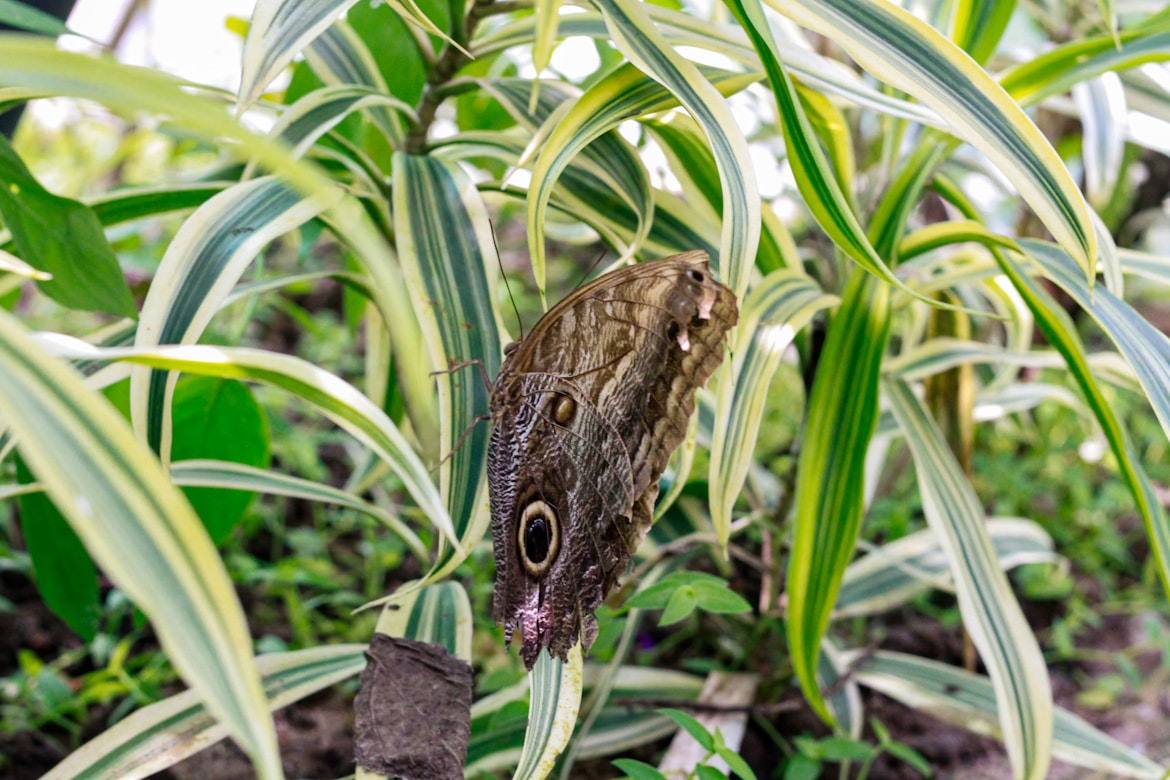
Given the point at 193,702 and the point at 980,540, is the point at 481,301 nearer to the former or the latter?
the point at 193,702

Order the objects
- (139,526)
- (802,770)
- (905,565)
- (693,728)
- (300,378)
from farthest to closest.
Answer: (905,565) < (802,770) < (693,728) < (300,378) < (139,526)

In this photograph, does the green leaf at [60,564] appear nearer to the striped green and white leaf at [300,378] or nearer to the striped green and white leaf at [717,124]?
the striped green and white leaf at [300,378]

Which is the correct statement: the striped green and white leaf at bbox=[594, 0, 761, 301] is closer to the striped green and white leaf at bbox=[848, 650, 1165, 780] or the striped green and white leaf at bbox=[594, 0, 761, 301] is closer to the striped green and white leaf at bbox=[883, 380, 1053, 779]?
the striped green and white leaf at bbox=[883, 380, 1053, 779]

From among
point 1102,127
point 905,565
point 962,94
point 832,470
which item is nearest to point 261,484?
point 832,470

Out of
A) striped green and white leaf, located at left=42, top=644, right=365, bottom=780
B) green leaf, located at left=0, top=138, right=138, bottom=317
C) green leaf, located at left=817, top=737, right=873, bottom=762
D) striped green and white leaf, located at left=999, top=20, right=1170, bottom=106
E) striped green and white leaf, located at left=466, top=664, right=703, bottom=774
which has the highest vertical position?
striped green and white leaf, located at left=999, top=20, right=1170, bottom=106

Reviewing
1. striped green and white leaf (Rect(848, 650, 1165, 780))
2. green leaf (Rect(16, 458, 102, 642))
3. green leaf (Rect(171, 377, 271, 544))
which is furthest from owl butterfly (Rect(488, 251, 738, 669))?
striped green and white leaf (Rect(848, 650, 1165, 780))

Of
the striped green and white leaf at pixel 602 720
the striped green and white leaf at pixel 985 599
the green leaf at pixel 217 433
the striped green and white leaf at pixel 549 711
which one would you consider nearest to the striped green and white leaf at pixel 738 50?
the striped green and white leaf at pixel 985 599

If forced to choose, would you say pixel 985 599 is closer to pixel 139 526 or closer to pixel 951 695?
pixel 951 695
